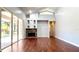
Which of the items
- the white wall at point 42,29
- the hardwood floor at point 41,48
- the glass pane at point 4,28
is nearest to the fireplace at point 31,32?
the white wall at point 42,29

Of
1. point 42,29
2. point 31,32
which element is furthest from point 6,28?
point 42,29

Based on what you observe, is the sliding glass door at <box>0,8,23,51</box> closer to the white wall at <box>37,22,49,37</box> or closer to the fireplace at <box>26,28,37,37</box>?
the fireplace at <box>26,28,37,37</box>

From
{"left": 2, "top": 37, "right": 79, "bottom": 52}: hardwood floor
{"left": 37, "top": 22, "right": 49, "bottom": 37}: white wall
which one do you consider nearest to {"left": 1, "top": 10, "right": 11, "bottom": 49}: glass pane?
{"left": 2, "top": 37, "right": 79, "bottom": 52}: hardwood floor

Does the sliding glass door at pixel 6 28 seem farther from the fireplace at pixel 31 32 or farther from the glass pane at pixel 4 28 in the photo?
Result: the fireplace at pixel 31 32

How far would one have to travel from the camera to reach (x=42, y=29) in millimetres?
15023

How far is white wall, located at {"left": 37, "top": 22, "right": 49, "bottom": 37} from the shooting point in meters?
15.0

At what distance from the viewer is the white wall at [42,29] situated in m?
15.0

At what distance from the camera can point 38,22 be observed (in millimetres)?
15023

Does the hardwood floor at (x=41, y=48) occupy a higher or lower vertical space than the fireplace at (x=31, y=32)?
lower

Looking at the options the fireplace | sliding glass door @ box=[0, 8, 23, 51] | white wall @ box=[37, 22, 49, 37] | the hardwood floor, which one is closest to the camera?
the hardwood floor
